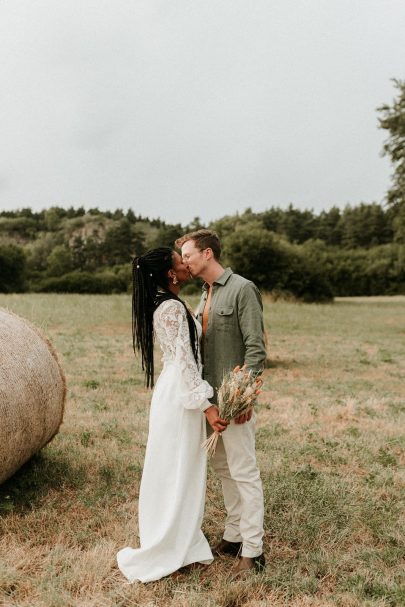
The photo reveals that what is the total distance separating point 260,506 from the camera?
391 centimetres

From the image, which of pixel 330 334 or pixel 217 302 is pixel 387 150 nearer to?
pixel 330 334

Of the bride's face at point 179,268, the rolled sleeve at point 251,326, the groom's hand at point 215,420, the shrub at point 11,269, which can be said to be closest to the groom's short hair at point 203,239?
the bride's face at point 179,268

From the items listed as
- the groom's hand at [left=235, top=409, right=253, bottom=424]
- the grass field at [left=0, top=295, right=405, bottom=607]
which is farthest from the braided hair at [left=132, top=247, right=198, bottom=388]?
the grass field at [left=0, top=295, right=405, bottom=607]

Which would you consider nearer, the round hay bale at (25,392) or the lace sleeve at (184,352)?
the lace sleeve at (184,352)

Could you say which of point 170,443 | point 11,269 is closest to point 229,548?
point 170,443

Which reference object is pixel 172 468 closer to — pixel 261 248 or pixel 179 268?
pixel 179 268

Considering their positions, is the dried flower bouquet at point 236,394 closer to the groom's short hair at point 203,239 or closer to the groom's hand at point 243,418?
the groom's hand at point 243,418

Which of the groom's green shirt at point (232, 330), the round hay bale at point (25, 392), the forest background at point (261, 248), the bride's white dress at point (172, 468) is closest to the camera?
the bride's white dress at point (172, 468)

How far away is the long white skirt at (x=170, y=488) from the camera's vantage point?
12.5 feet

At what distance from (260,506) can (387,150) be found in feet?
76.9

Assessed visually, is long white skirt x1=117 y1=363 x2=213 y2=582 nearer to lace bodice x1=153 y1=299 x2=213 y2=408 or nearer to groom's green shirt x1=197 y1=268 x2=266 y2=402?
lace bodice x1=153 y1=299 x2=213 y2=408

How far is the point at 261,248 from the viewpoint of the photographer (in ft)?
138

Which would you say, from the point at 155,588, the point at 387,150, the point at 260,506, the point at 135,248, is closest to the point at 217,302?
the point at 260,506

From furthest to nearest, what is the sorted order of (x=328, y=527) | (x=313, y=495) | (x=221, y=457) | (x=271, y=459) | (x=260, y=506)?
1. (x=271, y=459)
2. (x=313, y=495)
3. (x=328, y=527)
4. (x=221, y=457)
5. (x=260, y=506)
